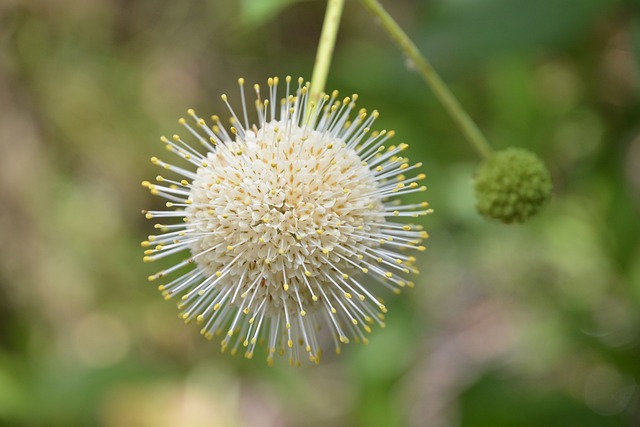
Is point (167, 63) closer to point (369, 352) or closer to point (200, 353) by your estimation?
point (200, 353)

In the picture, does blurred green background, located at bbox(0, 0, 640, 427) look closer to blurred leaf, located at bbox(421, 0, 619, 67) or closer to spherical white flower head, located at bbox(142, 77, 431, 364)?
blurred leaf, located at bbox(421, 0, 619, 67)

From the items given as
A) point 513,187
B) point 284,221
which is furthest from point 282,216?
point 513,187

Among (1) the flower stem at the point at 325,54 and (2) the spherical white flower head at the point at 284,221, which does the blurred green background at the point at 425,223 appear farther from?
(2) the spherical white flower head at the point at 284,221

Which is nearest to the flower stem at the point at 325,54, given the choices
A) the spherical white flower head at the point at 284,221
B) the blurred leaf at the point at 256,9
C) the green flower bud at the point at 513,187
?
the spherical white flower head at the point at 284,221

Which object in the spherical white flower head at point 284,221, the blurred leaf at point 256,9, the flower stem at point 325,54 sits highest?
the blurred leaf at point 256,9

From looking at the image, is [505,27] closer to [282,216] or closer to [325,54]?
[325,54]

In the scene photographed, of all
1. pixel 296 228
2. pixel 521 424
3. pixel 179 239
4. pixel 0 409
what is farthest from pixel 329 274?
pixel 0 409
